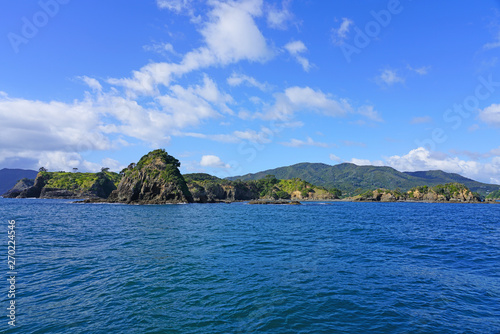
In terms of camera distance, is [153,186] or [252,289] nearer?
[252,289]

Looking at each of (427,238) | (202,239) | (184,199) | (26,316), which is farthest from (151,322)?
(184,199)

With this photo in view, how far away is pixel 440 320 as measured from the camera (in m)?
12.5

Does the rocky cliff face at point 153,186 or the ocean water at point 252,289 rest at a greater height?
the rocky cliff face at point 153,186

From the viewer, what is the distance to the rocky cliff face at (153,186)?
14854 centimetres

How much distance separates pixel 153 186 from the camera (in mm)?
151375

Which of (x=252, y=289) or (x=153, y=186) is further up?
(x=153, y=186)

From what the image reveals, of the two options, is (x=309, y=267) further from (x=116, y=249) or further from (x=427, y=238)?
(x=427, y=238)

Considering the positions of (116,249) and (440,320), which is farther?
→ (116,249)

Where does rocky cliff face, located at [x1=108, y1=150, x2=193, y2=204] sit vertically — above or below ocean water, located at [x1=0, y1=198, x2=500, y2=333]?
above

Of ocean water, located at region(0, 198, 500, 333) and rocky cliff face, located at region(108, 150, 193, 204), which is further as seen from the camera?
rocky cliff face, located at region(108, 150, 193, 204)

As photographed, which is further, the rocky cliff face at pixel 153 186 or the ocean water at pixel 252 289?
the rocky cliff face at pixel 153 186

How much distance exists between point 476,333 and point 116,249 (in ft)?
94.7

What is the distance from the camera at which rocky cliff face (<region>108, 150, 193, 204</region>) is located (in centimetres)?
14854

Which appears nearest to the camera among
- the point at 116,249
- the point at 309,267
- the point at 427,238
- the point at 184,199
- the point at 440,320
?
A: the point at 440,320
